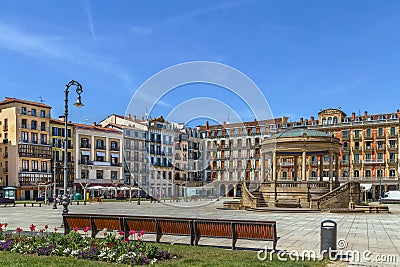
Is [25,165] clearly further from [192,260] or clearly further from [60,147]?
[192,260]

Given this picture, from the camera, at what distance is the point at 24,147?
65.4 m

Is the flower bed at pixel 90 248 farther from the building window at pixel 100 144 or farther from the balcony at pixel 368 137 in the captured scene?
the balcony at pixel 368 137

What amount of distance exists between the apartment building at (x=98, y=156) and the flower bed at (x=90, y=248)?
60050mm

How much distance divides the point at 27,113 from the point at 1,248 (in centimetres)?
5972

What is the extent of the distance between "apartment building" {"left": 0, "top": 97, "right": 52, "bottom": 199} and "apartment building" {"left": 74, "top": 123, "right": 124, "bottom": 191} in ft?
17.0

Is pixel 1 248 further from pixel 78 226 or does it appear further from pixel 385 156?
pixel 385 156

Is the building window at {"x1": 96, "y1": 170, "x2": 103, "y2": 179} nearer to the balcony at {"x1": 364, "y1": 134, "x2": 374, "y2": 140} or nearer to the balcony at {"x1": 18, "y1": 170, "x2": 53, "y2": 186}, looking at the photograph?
the balcony at {"x1": 18, "y1": 170, "x2": 53, "y2": 186}

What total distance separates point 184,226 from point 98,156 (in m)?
64.9

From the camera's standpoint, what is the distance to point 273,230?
11508 millimetres

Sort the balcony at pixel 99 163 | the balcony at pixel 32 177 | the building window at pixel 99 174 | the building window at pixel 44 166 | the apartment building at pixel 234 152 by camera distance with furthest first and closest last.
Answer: the apartment building at pixel 234 152, the building window at pixel 99 174, the balcony at pixel 99 163, the building window at pixel 44 166, the balcony at pixel 32 177

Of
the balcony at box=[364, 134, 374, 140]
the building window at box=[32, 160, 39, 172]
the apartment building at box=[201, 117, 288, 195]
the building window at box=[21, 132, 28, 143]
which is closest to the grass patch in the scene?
the building window at box=[21, 132, 28, 143]

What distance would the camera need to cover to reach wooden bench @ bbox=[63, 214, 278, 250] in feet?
38.4

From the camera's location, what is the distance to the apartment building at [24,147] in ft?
212

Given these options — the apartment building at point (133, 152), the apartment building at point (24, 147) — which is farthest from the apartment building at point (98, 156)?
the apartment building at point (24, 147)
